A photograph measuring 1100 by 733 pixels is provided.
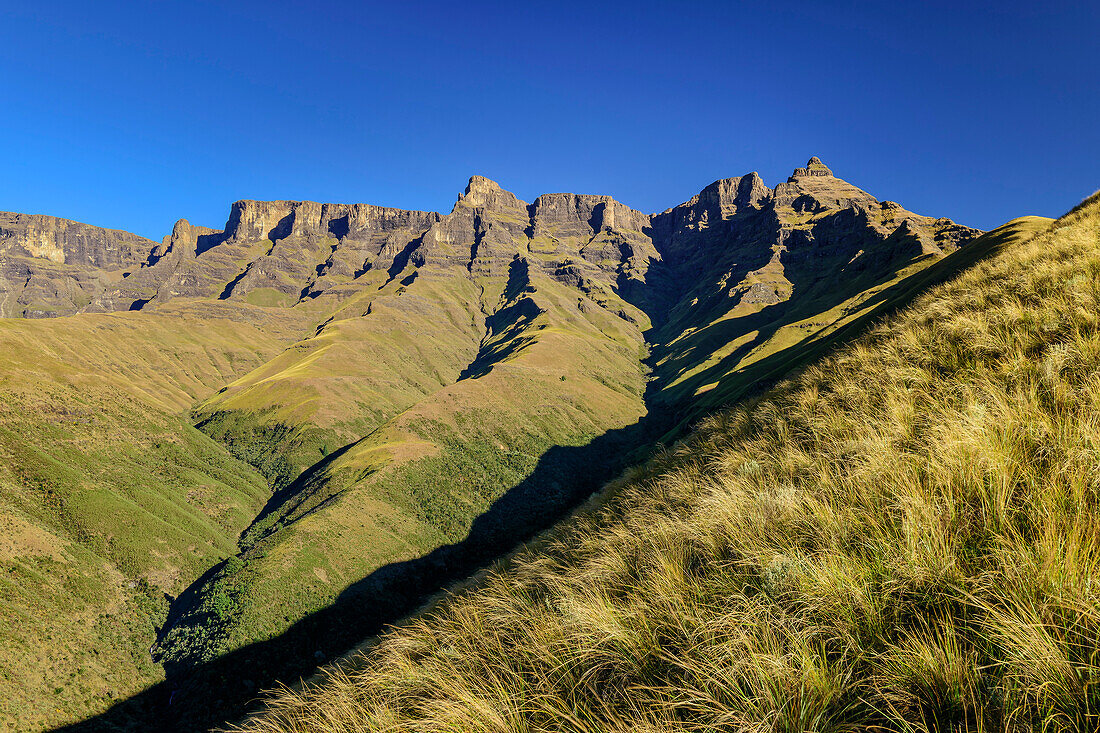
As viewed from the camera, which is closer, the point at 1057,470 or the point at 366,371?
the point at 1057,470

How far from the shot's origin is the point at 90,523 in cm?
7375

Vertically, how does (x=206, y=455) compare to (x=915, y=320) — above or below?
above

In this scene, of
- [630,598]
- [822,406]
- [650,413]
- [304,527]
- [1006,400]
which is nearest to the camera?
[630,598]

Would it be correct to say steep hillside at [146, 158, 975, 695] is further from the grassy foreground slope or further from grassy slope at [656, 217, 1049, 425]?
the grassy foreground slope

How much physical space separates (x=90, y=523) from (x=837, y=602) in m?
113

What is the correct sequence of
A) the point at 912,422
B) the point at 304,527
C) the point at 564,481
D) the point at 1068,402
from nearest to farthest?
the point at 1068,402 < the point at 912,422 < the point at 304,527 < the point at 564,481

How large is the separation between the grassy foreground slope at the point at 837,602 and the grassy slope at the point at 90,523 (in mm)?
80583

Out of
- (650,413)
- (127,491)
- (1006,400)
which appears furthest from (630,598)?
(650,413)

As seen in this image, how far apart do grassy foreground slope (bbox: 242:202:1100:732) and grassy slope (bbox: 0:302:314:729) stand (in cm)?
8058

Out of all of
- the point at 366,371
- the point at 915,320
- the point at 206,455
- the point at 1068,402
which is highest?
the point at 366,371

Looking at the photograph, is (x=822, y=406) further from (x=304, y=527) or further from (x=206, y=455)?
(x=206, y=455)

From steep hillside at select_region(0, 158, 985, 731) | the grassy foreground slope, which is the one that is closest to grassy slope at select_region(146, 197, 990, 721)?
steep hillside at select_region(0, 158, 985, 731)

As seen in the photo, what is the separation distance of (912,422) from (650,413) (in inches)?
5874

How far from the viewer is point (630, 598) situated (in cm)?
457
